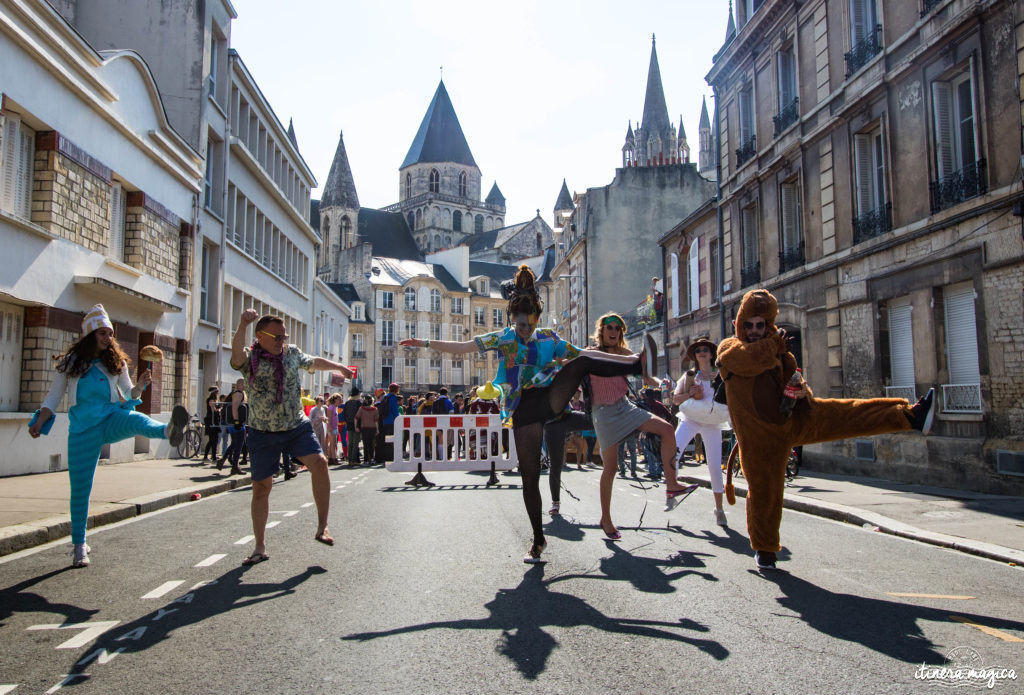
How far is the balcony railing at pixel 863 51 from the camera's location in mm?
15461

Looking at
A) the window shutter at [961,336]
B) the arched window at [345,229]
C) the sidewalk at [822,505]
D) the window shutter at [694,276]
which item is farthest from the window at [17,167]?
the arched window at [345,229]

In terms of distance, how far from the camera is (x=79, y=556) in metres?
6.04

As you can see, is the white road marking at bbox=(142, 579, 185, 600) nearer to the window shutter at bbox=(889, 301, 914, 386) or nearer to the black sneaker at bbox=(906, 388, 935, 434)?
the black sneaker at bbox=(906, 388, 935, 434)

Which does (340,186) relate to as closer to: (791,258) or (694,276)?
(694,276)

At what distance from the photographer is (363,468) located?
19.3 m

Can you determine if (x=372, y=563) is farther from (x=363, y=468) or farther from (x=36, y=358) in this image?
(x=363, y=468)

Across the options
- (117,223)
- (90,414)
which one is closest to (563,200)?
(117,223)

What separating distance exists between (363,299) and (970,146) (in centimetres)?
6708

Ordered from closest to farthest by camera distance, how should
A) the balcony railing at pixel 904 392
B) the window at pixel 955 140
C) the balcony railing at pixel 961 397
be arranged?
the balcony railing at pixel 961 397 < the window at pixel 955 140 < the balcony railing at pixel 904 392

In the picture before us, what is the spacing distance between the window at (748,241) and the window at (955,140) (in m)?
8.06

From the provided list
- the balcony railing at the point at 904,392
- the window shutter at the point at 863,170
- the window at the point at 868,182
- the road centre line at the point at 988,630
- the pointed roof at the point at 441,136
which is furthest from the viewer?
the pointed roof at the point at 441,136

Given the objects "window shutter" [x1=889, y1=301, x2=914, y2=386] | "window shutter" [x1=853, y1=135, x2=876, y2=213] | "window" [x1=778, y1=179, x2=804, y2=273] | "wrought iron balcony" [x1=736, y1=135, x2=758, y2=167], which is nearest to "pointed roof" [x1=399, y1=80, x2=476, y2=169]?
"wrought iron balcony" [x1=736, y1=135, x2=758, y2=167]

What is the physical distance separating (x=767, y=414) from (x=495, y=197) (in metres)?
119

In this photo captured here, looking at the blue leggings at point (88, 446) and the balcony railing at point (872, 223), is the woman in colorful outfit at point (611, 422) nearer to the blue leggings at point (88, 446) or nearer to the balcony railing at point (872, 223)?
the blue leggings at point (88, 446)
